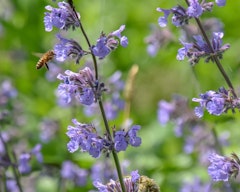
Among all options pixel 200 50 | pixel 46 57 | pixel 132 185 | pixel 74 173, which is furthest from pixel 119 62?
pixel 132 185

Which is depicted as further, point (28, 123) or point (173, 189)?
point (28, 123)

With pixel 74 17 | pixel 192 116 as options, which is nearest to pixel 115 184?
pixel 74 17

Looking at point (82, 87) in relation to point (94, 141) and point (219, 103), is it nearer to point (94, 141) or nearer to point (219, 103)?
point (94, 141)

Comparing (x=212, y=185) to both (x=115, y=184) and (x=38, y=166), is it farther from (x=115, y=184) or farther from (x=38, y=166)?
(x=115, y=184)

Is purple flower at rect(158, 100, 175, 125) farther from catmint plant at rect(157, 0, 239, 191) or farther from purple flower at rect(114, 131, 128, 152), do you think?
purple flower at rect(114, 131, 128, 152)

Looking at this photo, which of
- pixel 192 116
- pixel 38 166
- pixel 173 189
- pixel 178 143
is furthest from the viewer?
pixel 178 143

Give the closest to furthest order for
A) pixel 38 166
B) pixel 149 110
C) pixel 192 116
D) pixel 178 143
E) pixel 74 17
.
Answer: pixel 74 17 < pixel 38 166 < pixel 192 116 < pixel 178 143 < pixel 149 110

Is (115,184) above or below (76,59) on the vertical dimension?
below
